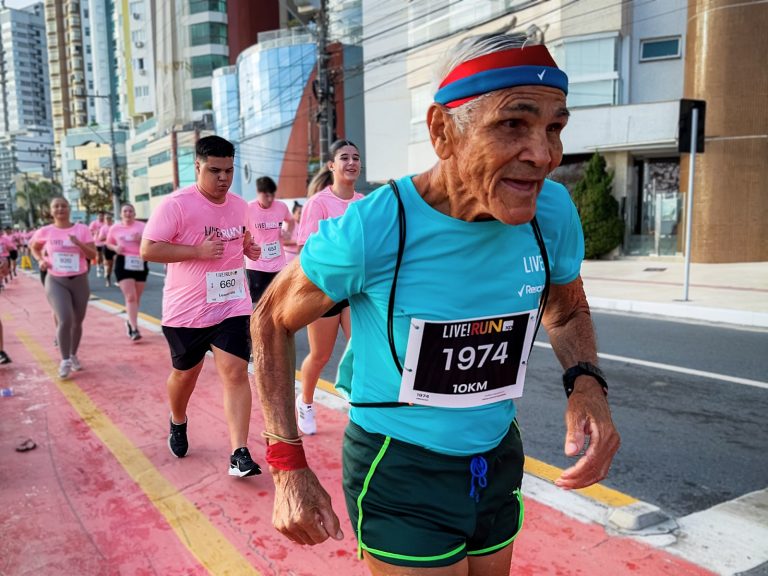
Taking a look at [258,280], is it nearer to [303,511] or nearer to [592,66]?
[303,511]

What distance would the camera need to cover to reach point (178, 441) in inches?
162

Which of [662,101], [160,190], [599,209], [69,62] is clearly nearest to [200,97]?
[160,190]

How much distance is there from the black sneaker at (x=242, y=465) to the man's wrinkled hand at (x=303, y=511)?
2159mm

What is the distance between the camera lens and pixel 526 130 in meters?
1.43

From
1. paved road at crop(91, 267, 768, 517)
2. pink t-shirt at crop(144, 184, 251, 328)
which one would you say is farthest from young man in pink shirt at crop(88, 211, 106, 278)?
pink t-shirt at crop(144, 184, 251, 328)

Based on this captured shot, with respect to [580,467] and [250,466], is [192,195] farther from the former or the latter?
[580,467]

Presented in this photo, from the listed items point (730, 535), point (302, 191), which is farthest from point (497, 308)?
point (302, 191)

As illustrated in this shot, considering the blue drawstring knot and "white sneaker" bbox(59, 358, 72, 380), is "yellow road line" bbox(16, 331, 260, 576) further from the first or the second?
the blue drawstring knot

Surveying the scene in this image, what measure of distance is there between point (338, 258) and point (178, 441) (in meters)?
3.04

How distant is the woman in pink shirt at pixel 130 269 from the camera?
850 cm

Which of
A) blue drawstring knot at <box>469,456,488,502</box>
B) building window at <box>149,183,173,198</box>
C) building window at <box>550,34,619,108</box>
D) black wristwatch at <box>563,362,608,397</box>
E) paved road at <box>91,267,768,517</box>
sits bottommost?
paved road at <box>91,267,768,517</box>

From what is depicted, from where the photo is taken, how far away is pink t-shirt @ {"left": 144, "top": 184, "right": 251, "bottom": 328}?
4.01 meters

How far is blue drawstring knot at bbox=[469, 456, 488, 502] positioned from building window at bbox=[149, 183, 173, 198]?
211 feet

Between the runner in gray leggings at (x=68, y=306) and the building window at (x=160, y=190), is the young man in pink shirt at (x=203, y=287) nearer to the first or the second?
the runner in gray leggings at (x=68, y=306)
